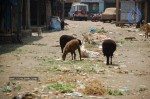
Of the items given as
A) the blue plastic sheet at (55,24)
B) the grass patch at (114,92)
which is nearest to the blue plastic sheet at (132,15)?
the blue plastic sheet at (55,24)

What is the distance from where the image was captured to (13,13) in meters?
19.5

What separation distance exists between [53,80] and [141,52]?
7516 mm

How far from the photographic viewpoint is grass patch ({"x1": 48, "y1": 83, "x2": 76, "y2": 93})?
25.4 ft

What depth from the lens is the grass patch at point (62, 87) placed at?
25.4 feet

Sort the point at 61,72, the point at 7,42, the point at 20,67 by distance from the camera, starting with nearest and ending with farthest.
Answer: the point at 61,72, the point at 20,67, the point at 7,42

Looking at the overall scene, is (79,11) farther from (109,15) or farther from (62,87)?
(62,87)

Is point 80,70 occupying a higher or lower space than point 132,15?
lower

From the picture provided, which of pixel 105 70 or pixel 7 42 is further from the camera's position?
pixel 7 42

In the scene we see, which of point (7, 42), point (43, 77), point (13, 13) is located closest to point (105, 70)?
point (43, 77)

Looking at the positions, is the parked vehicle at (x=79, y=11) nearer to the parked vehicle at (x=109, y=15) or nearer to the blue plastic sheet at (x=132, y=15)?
the parked vehicle at (x=109, y=15)

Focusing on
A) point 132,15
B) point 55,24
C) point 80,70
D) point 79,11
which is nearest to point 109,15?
point 79,11

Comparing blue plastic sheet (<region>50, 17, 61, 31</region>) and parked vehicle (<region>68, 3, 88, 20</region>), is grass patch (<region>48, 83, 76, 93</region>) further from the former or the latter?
parked vehicle (<region>68, 3, 88, 20</region>)

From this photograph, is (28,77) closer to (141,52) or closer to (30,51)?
(30,51)

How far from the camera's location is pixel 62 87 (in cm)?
804
